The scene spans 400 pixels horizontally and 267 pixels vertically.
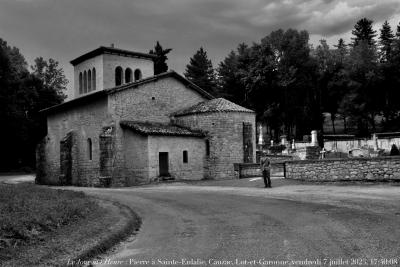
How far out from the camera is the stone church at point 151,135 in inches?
1272

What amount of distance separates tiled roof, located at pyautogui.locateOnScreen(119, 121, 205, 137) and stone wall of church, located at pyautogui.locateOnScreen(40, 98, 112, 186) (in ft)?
5.94

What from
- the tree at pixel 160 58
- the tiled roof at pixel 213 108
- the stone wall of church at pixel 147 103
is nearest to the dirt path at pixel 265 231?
the stone wall of church at pixel 147 103

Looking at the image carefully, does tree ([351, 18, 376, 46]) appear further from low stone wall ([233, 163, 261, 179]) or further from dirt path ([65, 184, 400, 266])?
dirt path ([65, 184, 400, 266])

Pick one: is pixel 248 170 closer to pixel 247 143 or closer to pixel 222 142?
pixel 222 142

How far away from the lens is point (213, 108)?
1369 inches

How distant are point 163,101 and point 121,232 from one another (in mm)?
26667

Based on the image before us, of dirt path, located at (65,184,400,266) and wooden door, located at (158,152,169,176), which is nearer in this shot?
dirt path, located at (65,184,400,266)

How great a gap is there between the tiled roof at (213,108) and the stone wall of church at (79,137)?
6.27 m

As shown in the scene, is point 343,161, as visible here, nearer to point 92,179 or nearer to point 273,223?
point 273,223

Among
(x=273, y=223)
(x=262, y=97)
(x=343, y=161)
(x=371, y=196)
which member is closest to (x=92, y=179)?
(x=343, y=161)

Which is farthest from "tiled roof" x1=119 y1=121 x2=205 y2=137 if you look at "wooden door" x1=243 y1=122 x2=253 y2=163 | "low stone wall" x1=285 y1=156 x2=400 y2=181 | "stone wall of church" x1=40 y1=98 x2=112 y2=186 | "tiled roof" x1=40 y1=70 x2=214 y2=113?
"low stone wall" x1=285 y1=156 x2=400 y2=181

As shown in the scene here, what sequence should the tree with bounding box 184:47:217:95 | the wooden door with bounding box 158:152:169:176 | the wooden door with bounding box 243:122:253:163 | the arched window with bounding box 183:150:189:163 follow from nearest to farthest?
the wooden door with bounding box 158:152:169:176, the arched window with bounding box 183:150:189:163, the wooden door with bounding box 243:122:253:163, the tree with bounding box 184:47:217:95

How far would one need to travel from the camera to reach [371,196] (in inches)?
629

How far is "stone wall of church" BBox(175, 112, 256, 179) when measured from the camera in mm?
34156
